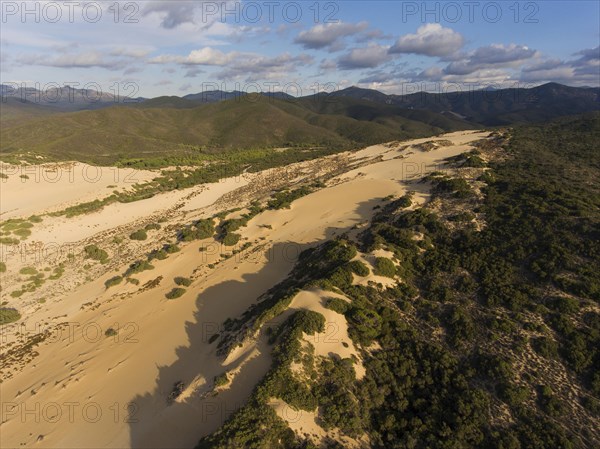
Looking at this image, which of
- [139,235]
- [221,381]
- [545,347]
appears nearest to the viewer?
[221,381]

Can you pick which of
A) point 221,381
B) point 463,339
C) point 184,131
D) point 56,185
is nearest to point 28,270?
point 221,381

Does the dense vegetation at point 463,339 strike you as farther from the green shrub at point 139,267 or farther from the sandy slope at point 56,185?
the sandy slope at point 56,185

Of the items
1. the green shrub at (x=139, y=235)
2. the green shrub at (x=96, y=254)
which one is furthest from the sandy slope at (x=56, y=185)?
the green shrub at (x=139, y=235)

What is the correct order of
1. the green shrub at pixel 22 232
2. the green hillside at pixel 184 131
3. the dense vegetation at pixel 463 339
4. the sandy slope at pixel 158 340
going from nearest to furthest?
the dense vegetation at pixel 463 339 < the sandy slope at pixel 158 340 < the green shrub at pixel 22 232 < the green hillside at pixel 184 131

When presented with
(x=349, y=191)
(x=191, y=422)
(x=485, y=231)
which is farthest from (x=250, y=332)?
(x=349, y=191)

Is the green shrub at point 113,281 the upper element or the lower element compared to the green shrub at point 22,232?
lower

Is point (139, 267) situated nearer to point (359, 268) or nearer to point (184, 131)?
point (359, 268)
